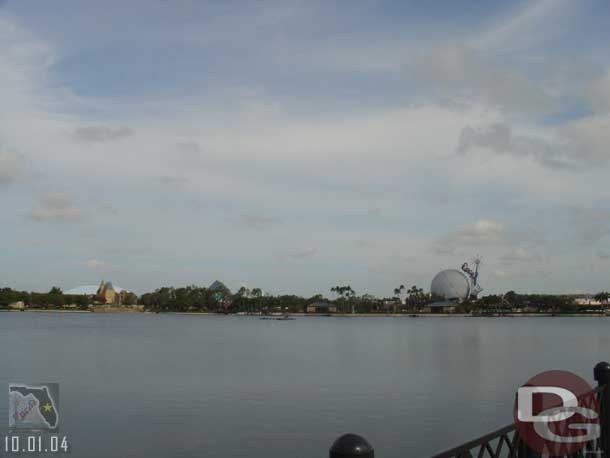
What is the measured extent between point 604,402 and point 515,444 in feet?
10.6

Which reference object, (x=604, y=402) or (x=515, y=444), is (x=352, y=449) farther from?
(x=604, y=402)

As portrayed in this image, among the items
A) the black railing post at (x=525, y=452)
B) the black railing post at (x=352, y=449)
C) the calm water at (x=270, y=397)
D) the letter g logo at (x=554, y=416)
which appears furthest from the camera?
the calm water at (x=270, y=397)

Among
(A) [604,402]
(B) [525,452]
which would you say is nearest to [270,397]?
(A) [604,402]

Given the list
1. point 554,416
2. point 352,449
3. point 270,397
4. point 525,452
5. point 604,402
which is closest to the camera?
point 352,449

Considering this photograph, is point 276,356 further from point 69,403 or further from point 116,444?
point 116,444

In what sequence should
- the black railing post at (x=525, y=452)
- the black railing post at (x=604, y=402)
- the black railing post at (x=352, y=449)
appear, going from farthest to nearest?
the black railing post at (x=604, y=402) → the black railing post at (x=525, y=452) → the black railing post at (x=352, y=449)

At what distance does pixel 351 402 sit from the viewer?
121 feet

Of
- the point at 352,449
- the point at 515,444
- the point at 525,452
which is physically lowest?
the point at 525,452

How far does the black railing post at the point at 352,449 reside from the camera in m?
4.23

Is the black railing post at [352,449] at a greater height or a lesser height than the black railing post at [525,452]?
greater

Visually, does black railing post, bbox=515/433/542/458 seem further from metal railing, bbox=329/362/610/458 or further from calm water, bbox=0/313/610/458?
calm water, bbox=0/313/610/458

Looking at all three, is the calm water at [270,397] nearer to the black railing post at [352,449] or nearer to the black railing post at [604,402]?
the black railing post at [604,402]

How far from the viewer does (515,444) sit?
25.3 feet

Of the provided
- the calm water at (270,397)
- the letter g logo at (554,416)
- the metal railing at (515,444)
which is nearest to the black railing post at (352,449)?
the metal railing at (515,444)
